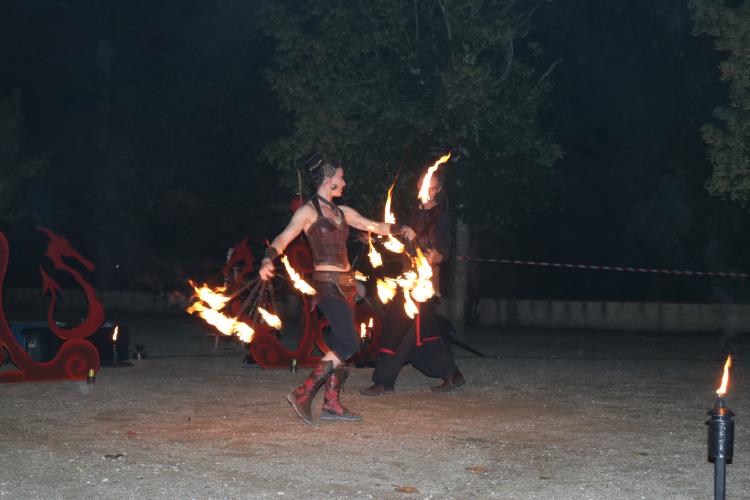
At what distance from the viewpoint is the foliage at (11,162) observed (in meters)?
27.7

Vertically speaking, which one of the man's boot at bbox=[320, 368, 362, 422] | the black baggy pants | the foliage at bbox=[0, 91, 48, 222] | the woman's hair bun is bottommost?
the man's boot at bbox=[320, 368, 362, 422]

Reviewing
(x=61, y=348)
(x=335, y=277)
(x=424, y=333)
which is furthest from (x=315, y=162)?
(x=61, y=348)

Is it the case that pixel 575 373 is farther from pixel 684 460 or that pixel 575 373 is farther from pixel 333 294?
pixel 684 460

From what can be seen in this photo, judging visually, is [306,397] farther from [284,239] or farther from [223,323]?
[223,323]

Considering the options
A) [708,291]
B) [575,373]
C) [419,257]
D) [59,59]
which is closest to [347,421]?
[419,257]

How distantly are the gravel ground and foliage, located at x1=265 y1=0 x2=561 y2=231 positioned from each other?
232 inches

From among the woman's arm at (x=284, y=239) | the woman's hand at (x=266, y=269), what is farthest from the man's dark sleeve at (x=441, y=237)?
the woman's hand at (x=266, y=269)

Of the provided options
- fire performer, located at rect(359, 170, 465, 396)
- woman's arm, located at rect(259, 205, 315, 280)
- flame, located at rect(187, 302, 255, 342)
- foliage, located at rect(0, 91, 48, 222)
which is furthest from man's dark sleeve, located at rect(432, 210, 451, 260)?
foliage, located at rect(0, 91, 48, 222)

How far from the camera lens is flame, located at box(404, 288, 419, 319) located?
10547 mm

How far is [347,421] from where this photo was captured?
29.6 feet

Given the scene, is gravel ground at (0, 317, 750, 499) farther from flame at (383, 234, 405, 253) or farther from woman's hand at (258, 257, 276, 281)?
flame at (383, 234, 405, 253)

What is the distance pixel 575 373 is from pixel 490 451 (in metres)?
5.63

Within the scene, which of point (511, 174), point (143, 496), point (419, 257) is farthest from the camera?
point (511, 174)

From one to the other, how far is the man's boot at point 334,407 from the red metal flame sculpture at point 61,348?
3.15 metres
